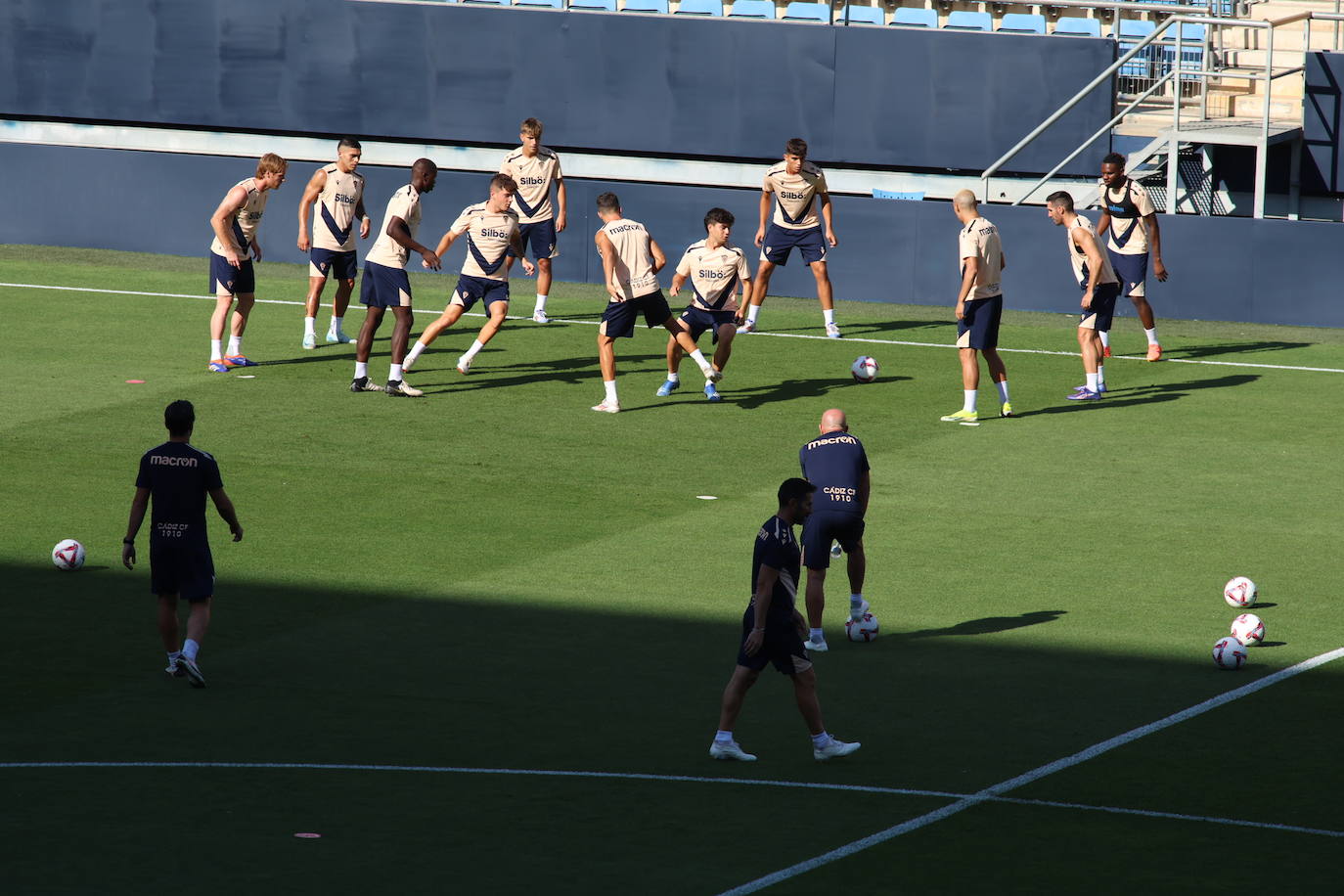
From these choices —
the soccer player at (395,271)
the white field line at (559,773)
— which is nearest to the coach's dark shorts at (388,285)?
the soccer player at (395,271)

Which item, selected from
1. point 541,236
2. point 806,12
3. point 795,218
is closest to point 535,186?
point 541,236

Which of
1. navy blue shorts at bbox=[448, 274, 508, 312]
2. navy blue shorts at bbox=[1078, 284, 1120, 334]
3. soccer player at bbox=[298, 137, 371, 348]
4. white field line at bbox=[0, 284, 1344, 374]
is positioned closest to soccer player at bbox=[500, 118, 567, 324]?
white field line at bbox=[0, 284, 1344, 374]

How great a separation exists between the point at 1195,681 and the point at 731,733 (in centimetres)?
331

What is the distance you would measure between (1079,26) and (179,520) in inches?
997

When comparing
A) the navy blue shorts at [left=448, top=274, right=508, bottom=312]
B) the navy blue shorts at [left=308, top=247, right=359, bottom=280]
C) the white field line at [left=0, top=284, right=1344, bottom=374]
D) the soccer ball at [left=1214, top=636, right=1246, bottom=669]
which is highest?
the navy blue shorts at [left=308, top=247, right=359, bottom=280]

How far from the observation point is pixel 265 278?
27.9 metres

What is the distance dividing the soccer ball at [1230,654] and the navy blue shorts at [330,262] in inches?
508

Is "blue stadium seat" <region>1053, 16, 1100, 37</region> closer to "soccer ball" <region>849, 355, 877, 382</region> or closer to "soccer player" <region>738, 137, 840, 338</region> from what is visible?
"soccer player" <region>738, 137, 840, 338</region>

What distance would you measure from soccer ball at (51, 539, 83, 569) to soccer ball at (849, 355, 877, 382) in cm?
1007

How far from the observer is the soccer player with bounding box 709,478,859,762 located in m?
9.91

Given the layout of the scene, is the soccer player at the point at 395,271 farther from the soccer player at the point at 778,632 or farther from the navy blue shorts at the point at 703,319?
the soccer player at the point at 778,632

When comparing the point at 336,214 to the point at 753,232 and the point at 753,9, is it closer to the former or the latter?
the point at 753,232

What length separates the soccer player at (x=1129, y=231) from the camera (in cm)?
2220

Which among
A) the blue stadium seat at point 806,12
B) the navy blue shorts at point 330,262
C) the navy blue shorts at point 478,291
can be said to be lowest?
the navy blue shorts at point 478,291
